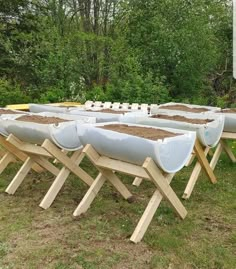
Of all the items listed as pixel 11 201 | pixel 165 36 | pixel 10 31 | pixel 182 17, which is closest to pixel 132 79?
pixel 165 36

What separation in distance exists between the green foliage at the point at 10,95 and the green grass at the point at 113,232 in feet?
16.3

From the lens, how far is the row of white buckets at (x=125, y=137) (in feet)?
9.15

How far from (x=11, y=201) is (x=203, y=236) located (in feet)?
6.04

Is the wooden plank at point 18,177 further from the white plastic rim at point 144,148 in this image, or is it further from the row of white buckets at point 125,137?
the white plastic rim at point 144,148

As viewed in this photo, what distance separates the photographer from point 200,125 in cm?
349

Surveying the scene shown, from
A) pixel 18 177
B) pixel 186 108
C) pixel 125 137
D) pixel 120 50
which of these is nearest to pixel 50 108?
pixel 18 177

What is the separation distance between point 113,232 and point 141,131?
794 millimetres

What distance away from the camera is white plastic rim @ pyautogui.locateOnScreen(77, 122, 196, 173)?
9.01 feet

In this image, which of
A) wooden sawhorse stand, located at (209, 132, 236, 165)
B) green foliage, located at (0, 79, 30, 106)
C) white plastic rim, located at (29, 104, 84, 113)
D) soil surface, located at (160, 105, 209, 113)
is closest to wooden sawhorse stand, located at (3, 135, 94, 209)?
white plastic rim, located at (29, 104, 84, 113)

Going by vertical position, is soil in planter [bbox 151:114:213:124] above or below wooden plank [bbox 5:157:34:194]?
above

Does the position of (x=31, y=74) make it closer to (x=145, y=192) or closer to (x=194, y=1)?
(x=194, y=1)

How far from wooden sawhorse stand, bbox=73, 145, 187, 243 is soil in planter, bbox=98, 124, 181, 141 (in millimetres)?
206

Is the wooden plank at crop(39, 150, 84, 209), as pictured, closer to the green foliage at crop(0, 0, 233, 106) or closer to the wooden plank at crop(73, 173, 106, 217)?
the wooden plank at crop(73, 173, 106, 217)

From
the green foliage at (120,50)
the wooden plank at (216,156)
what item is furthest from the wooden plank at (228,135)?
the green foliage at (120,50)
